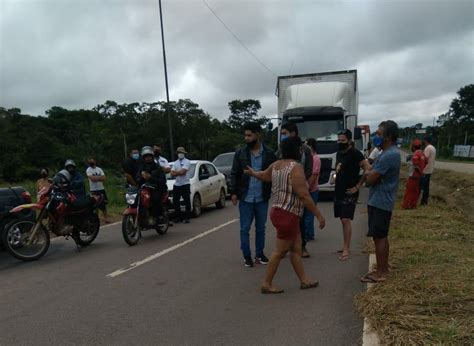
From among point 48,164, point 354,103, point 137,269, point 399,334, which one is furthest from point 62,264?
point 48,164

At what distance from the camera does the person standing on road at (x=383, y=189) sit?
4.69 metres

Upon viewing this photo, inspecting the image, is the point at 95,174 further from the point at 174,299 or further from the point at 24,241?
the point at 174,299

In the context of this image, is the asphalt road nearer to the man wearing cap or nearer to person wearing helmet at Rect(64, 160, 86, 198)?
person wearing helmet at Rect(64, 160, 86, 198)

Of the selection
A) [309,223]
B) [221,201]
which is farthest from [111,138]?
[309,223]

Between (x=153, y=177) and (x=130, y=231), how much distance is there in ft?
3.82

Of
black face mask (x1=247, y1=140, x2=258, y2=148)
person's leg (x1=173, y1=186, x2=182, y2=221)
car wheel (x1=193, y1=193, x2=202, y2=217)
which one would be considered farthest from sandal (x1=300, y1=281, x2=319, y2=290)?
car wheel (x1=193, y1=193, x2=202, y2=217)

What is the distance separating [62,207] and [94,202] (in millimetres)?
717

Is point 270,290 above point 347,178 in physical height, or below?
below

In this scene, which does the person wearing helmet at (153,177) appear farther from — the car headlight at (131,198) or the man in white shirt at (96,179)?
the man in white shirt at (96,179)

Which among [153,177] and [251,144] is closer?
[251,144]

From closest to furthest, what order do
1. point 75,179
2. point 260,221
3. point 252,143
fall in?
point 252,143, point 260,221, point 75,179

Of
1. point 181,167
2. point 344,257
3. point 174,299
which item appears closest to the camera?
point 174,299

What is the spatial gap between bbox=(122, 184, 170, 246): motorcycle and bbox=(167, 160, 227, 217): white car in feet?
7.79

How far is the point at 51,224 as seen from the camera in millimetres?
7211
